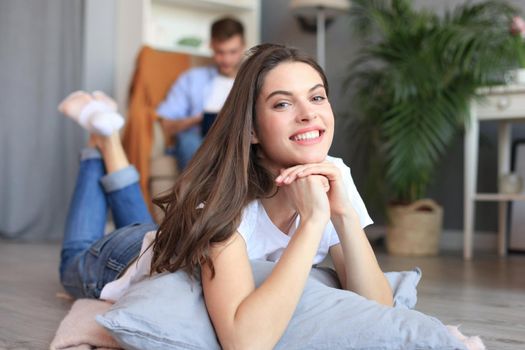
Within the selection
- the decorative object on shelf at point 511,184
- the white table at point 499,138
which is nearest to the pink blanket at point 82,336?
the white table at point 499,138

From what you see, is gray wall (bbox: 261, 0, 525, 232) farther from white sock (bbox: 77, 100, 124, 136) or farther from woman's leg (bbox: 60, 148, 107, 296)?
woman's leg (bbox: 60, 148, 107, 296)

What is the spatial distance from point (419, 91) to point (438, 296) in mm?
1479

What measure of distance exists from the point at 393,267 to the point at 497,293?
0.67 m

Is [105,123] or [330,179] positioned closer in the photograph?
[330,179]

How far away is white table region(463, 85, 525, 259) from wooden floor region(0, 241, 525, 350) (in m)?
0.20

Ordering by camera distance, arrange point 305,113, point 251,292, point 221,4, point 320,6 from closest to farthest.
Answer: point 251,292, point 305,113, point 320,6, point 221,4

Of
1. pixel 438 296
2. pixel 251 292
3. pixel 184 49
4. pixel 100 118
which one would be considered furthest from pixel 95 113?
pixel 184 49

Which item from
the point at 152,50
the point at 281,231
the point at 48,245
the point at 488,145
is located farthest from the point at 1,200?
the point at 281,231

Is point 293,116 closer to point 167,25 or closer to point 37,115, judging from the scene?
point 37,115

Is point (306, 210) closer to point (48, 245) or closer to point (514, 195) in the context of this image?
point (514, 195)

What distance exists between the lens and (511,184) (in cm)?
340

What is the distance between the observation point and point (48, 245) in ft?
13.0

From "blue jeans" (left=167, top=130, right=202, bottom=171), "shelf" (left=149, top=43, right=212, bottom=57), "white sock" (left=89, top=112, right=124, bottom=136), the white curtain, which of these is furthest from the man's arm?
"white sock" (left=89, top=112, right=124, bottom=136)

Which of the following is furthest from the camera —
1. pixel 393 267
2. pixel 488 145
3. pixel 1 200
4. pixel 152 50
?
pixel 1 200
